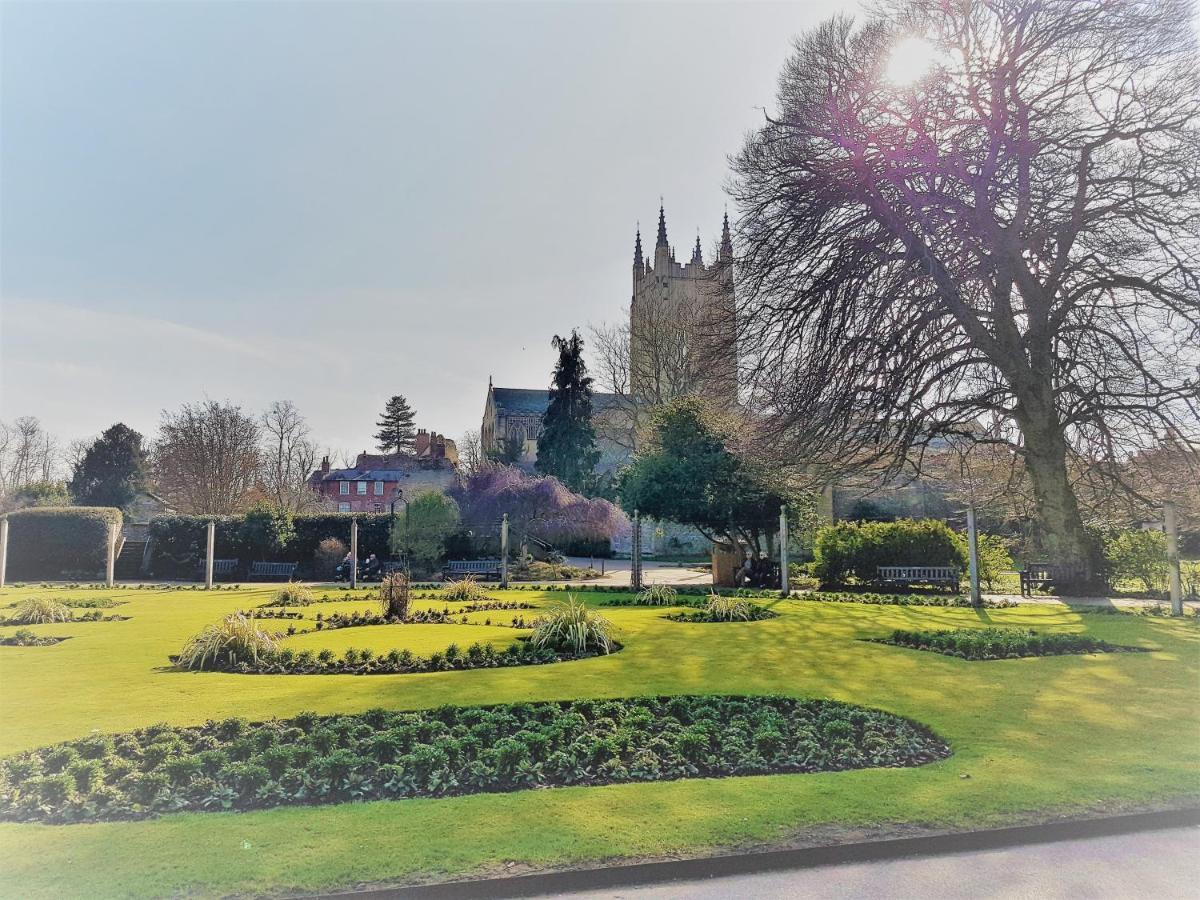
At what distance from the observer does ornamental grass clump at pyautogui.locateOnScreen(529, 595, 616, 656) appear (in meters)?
10.4

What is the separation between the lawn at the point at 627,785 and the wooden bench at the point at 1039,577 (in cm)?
600

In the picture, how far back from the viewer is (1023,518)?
21.9 meters

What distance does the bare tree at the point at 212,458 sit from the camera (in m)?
42.5

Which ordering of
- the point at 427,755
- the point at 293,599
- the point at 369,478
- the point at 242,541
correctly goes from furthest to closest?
1. the point at 369,478
2. the point at 242,541
3. the point at 293,599
4. the point at 427,755

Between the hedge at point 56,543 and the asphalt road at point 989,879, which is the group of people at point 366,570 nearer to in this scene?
the hedge at point 56,543

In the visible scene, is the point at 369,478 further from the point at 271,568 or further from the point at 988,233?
the point at 988,233

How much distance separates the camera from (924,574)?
20578 mm

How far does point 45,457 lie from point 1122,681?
6456cm

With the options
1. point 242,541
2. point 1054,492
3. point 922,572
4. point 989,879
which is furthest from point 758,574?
point 242,541

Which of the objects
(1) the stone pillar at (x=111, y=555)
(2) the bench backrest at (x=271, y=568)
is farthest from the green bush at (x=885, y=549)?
(1) the stone pillar at (x=111, y=555)

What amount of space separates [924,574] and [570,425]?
1224 inches

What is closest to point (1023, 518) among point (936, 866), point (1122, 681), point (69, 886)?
point (1122, 681)

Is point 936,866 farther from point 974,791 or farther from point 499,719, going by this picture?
point 499,719

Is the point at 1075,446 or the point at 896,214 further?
the point at 1075,446
